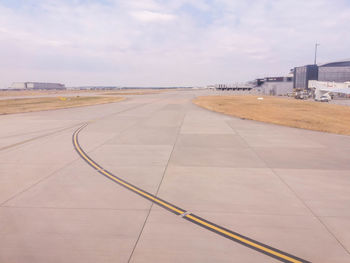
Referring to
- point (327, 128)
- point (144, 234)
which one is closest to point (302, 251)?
point (144, 234)

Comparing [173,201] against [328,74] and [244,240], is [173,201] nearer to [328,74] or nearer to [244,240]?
[244,240]

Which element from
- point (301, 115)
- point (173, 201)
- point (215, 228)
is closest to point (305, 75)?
point (301, 115)

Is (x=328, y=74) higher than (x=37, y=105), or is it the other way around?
(x=328, y=74)

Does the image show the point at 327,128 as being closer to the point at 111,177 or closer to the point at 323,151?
the point at 323,151

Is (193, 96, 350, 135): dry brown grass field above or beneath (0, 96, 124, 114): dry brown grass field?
beneath

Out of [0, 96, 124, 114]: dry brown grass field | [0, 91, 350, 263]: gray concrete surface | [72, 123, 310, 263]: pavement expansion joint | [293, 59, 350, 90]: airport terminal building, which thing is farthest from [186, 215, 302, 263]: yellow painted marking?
[293, 59, 350, 90]: airport terminal building

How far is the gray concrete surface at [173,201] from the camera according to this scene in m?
5.67

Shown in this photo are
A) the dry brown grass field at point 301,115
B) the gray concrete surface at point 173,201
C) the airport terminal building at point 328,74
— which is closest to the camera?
the gray concrete surface at point 173,201

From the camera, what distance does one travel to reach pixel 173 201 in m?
8.07

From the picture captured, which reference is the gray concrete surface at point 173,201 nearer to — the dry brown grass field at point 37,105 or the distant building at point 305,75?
the dry brown grass field at point 37,105

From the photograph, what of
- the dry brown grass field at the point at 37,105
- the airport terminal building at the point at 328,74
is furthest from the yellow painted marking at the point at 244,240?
the airport terminal building at the point at 328,74

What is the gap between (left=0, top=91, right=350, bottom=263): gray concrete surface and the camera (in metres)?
5.67

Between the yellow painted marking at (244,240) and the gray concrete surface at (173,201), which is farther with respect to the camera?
the gray concrete surface at (173,201)

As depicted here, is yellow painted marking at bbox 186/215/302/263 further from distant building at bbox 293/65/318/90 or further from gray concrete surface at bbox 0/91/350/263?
distant building at bbox 293/65/318/90
